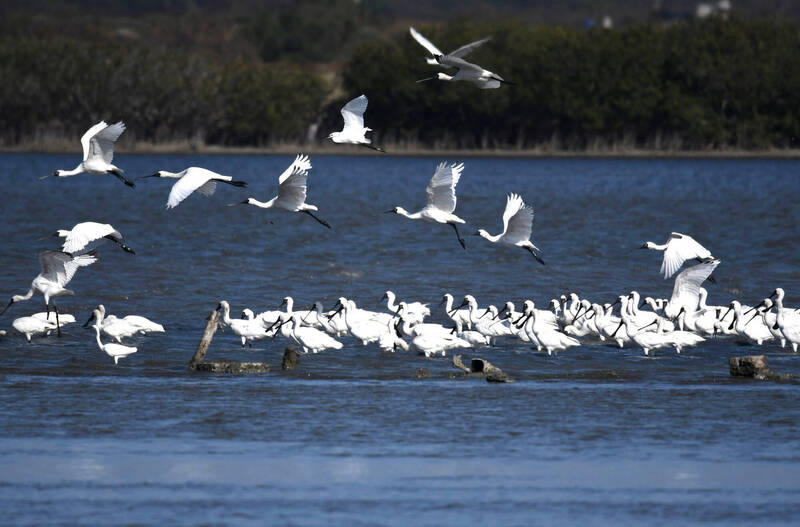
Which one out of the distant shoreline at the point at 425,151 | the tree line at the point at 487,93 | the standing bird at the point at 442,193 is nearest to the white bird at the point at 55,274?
the standing bird at the point at 442,193

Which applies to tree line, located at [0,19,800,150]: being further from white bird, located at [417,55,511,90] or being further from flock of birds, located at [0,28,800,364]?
white bird, located at [417,55,511,90]

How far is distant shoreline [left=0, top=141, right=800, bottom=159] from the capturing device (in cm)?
7656

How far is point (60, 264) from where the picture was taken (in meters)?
20.2

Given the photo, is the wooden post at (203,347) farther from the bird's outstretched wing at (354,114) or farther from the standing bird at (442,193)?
the bird's outstretched wing at (354,114)

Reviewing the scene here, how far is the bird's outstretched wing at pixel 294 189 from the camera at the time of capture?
18469 millimetres

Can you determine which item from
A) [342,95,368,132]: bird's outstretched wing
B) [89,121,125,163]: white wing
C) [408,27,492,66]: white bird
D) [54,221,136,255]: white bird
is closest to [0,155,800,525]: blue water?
[54,221,136,255]: white bird

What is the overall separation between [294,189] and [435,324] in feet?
8.81

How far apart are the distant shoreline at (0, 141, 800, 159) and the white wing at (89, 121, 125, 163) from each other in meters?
55.2

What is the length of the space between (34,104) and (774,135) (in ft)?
125

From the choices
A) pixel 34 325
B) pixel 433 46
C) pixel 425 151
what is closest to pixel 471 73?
pixel 433 46

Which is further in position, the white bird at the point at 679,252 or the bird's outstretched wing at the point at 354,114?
the white bird at the point at 679,252

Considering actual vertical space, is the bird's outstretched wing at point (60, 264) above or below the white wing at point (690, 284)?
below

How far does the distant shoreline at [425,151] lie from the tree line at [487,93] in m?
0.60

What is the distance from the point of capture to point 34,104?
78062mm
